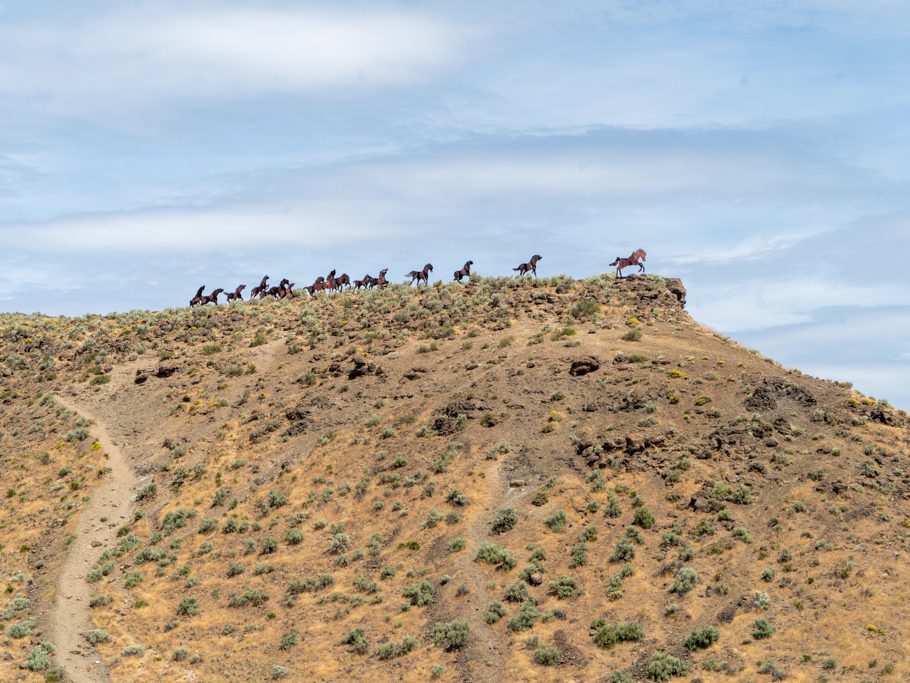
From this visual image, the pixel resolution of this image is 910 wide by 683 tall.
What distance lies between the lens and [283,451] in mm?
49406

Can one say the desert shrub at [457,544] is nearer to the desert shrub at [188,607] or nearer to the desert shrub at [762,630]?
the desert shrub at [188,607]

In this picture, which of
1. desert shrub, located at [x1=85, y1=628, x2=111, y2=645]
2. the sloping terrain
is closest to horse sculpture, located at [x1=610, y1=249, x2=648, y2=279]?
the sloping terrain

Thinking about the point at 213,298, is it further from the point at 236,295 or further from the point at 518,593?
the point at 518,593

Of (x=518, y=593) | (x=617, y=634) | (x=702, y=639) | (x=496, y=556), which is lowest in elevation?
(x=617, y=634)

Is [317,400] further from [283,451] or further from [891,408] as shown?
[891,408]

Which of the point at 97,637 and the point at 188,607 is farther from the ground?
the point at 188,607

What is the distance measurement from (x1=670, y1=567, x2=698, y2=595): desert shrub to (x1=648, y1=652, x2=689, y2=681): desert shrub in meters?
3.96

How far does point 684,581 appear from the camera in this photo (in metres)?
35.2

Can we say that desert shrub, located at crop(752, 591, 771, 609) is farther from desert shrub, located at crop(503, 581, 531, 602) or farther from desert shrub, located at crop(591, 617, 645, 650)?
desert shrub, located at crop(503, 581, 531, 602)

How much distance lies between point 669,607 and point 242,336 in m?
37.2

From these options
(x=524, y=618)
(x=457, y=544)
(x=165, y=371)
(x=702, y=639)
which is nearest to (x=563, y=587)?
(x=524, y=618)

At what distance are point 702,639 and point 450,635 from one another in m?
8.55

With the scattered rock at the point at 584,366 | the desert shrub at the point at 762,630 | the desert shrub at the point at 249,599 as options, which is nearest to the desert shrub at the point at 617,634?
the desert shrub at the point at 762,630

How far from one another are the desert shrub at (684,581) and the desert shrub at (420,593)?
350 inches
